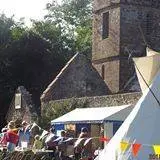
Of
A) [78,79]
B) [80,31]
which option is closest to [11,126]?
[78,79]

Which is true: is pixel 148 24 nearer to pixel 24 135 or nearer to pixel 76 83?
pixel 76 83

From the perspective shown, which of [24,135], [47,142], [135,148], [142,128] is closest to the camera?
[135,148]

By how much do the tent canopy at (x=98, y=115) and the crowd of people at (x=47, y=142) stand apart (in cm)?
196

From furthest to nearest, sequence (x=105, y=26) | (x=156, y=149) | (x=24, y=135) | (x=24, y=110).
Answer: (x=105, y=26) → (x=24, y=110) → (x=24, y=135) → (x=156, y=149)

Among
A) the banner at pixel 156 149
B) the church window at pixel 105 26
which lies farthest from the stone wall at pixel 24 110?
the banner at pixel 156 149

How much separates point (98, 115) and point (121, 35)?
16456 millimetres

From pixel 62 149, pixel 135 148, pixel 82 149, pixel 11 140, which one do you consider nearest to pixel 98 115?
pixel 11 140

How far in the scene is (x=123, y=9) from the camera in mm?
37719

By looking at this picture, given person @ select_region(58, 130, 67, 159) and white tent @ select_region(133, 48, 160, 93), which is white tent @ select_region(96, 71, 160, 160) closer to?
white tent @ select_region(133, 48, 160, 93)

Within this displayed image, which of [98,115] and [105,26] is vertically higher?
[105,26]

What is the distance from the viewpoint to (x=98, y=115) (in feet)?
71.7

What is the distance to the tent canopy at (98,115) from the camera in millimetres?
20844

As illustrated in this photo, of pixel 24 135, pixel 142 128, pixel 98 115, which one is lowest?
pixel 24 135

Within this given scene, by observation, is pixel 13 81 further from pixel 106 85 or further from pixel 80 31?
pixel 80 31
